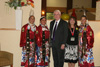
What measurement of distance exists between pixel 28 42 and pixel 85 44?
135 cm

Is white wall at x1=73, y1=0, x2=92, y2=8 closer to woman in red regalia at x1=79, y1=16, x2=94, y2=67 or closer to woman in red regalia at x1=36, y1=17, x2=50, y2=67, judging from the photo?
woman in red regalia at x1=79, y1=16, x2=94, y2=67

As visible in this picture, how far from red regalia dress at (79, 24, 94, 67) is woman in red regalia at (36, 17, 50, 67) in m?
0.80

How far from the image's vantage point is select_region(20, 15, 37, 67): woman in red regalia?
394 cm

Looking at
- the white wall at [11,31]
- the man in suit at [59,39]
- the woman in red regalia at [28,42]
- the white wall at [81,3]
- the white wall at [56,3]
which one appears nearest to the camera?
the man in suit at [59,39]

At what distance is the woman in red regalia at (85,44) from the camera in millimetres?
3988

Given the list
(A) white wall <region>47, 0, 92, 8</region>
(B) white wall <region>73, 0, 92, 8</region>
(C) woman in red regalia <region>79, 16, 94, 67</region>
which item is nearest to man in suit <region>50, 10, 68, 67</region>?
(C) woman in red regalia <region>79, 16, 94, 67</region>

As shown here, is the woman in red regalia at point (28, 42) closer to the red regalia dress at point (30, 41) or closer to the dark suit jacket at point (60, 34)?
the red regalia dress at point (30, 41)

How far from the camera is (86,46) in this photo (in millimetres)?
4016

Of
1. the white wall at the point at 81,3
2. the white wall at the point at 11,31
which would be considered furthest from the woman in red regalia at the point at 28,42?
the white wall at the point at 81,3

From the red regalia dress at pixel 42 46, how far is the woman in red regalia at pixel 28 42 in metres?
0.12

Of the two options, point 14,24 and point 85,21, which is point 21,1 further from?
point 85,21

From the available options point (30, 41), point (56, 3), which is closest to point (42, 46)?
point (30, 41)

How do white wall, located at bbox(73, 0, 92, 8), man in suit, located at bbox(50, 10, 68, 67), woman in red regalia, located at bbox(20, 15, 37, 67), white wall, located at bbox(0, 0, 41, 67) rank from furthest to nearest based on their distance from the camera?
white wall, located at bbox(73, 0, 92, 8) < white wall, located at bbox(0, 0, 41, 67) < woman in red regalia, located at bbox(20, 15, 37, 67) < man in suit, located at bbox(50, 10, 68, 67)

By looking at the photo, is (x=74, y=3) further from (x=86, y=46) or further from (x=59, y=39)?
(x=59, y=39)
